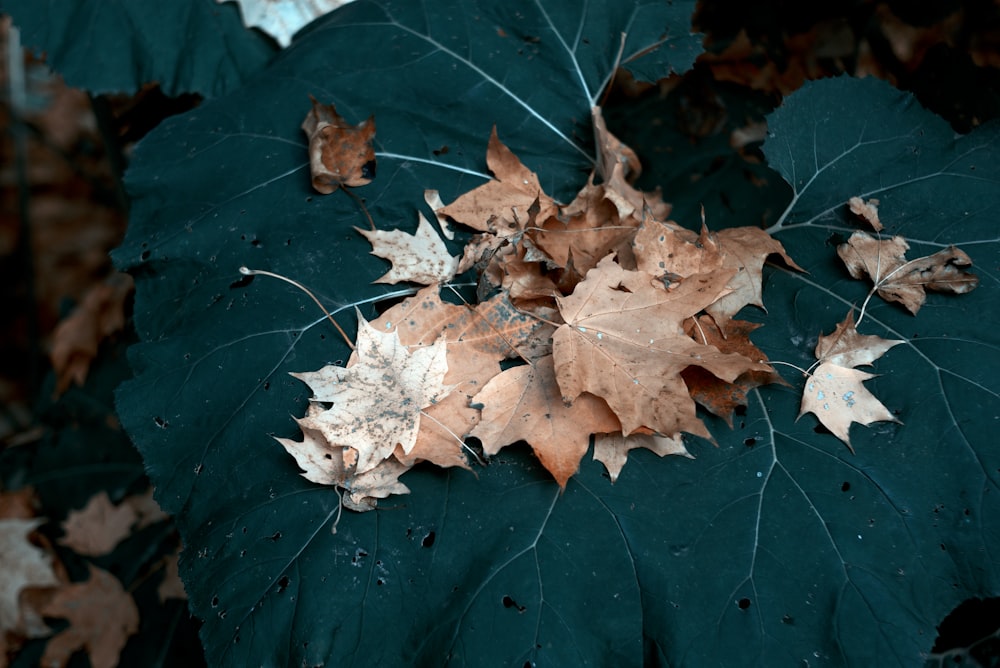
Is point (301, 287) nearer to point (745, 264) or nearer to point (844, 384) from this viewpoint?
point (745, 264)

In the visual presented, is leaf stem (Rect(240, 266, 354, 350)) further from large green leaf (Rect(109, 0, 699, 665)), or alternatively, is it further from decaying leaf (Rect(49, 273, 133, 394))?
decaying leaf (Rect(49, 273, 133, 394))

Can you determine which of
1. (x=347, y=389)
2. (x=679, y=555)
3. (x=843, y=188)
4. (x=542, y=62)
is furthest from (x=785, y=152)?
(x=347, y=389)

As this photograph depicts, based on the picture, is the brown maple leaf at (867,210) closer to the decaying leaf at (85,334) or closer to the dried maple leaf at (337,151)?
the dried maple leaf at (337,151)

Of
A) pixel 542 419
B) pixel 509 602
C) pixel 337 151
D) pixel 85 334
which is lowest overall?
pixel 85 334

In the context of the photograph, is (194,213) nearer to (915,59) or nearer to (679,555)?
(679,555)

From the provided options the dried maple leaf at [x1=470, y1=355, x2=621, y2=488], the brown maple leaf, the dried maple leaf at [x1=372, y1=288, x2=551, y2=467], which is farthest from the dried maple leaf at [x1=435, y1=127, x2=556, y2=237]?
the brown maple leaf

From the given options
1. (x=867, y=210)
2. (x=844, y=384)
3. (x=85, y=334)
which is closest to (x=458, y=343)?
(x=844, y=384)

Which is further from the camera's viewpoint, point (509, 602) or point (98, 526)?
point (98, 526)

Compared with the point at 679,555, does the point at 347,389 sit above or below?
above
